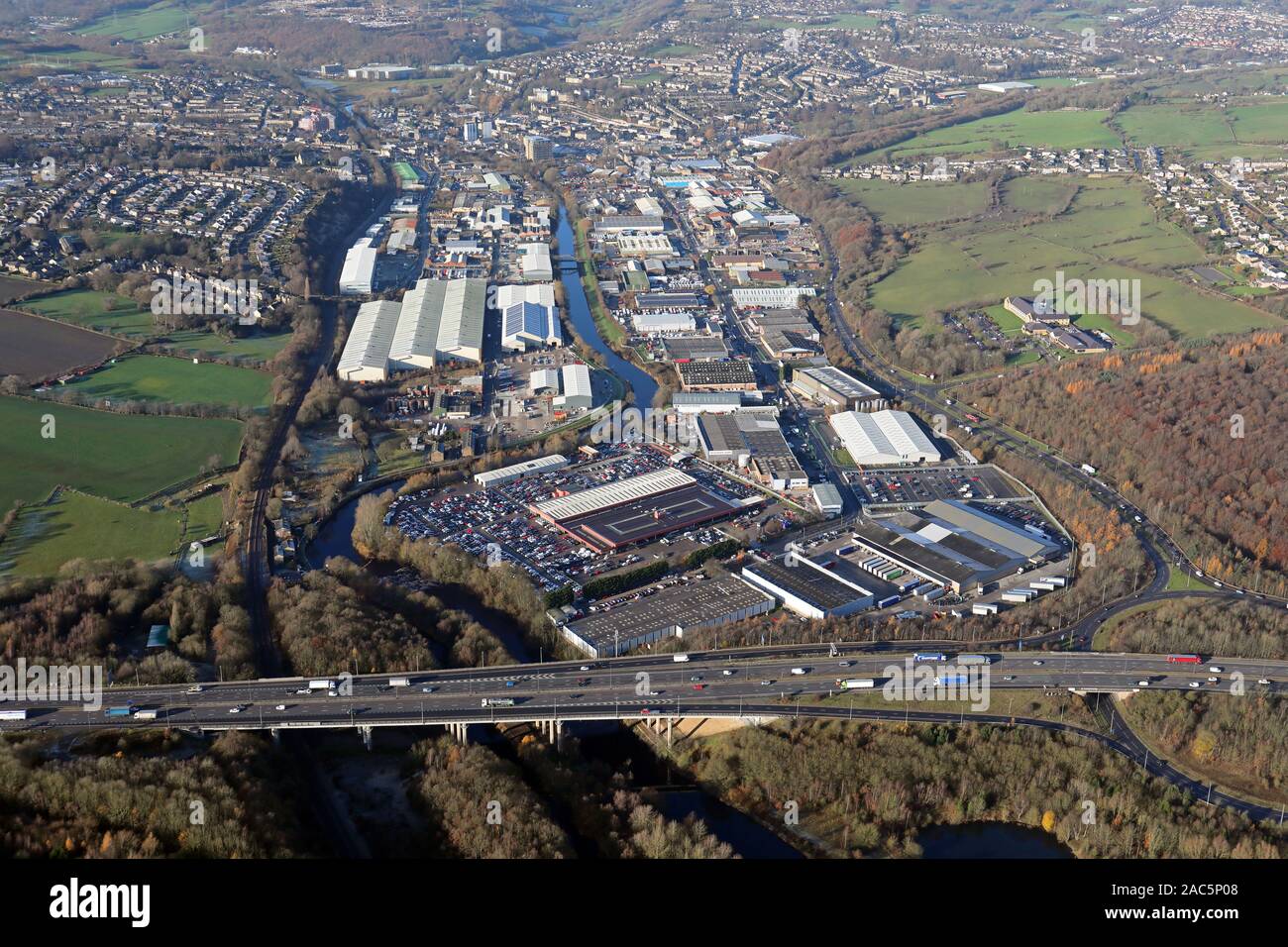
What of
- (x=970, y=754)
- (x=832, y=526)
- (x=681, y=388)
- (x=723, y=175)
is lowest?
(x=970, y=754)

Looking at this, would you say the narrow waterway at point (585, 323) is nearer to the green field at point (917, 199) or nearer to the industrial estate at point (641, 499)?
the industrial estate at point (641, 499)

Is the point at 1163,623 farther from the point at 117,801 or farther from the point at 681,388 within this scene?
the point at 117,801

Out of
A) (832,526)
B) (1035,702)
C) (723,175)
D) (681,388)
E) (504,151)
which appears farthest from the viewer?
(504,151)

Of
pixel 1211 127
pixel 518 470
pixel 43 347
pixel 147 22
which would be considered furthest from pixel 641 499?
pixel 147 22

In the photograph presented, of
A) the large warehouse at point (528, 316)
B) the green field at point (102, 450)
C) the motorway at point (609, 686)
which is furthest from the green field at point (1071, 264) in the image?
the green field at point (102, 450)

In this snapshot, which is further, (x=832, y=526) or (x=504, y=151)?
(x=504, y=151)

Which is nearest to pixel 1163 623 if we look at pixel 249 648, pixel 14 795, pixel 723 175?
pixel 249 648

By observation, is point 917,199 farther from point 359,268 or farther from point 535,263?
point 359,268

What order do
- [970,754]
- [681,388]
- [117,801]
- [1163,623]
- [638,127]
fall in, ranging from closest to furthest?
1. [117,801]
2. [970,754]
3. [1163,623]
4. [681,388]
5. [638,127]
